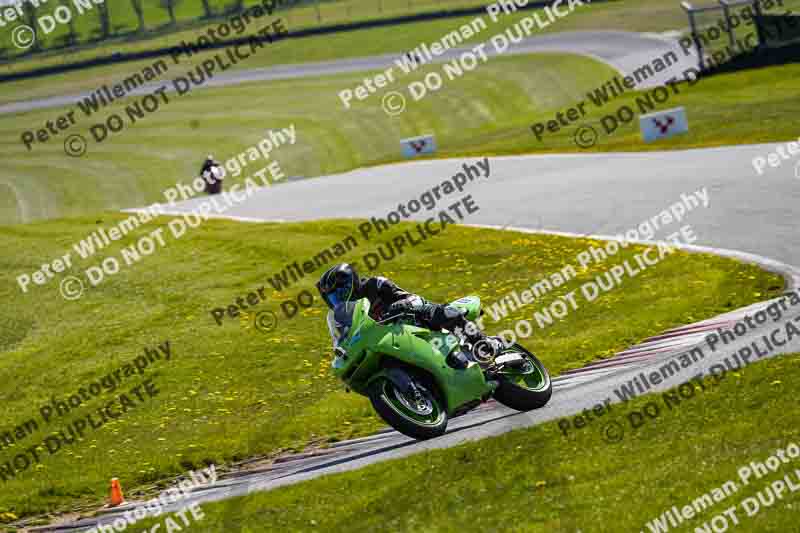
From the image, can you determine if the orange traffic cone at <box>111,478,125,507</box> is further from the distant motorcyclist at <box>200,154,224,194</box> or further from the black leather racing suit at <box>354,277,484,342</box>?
the distant motorcyclist at <box>200,154,224,194</box>

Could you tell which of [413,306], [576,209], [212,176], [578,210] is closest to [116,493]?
[413,306]

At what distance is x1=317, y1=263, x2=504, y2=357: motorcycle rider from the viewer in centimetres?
1222

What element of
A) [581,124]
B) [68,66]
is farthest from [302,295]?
[68,66]

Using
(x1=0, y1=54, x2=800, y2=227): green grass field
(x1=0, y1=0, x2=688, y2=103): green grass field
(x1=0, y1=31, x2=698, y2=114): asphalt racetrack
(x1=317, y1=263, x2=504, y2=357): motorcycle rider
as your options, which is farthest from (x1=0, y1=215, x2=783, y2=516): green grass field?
(x1=0, y1=0, x2=688, y2=103): green grass field

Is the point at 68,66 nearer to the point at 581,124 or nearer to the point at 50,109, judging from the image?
the point at 50,109

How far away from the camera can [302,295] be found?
23391mm

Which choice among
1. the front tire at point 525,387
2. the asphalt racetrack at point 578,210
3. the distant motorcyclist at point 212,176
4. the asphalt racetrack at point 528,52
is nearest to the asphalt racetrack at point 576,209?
the asphalt racetrack at point 578,210

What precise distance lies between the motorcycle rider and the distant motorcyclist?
31365mm

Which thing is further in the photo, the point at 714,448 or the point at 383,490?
the point at 383,490

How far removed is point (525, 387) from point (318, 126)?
5098 centimetres

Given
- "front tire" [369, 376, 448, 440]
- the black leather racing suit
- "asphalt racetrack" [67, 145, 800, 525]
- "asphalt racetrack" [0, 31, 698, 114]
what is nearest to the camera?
"front tire" [369, 376, 448, 440]

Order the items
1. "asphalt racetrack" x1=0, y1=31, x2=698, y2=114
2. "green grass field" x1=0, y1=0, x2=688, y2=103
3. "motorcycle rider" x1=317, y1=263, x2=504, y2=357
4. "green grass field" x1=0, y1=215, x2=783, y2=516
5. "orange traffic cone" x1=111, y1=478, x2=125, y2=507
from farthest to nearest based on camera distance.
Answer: "green grass field" x1=0, y1=0, x2=688, y2=103, "asphalt racetrack" x1=0, y1=31, x2=698, y2=114, "green grass field" x1=0, y1=215, x2=783, y2=516, "orange traffic cone" x1=111, y1=478, x2=125, y2=507, "motorcycle rider" x1=317, y1=263, x2=504, y2=357

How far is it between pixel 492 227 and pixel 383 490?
15.7 metres

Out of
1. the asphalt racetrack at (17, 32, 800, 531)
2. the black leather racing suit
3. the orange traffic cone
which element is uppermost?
the black leather racing suit
